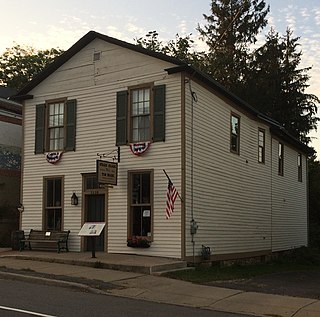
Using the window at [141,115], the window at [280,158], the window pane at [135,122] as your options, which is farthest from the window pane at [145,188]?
the window at [280,158]

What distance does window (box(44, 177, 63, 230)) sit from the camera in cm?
2047

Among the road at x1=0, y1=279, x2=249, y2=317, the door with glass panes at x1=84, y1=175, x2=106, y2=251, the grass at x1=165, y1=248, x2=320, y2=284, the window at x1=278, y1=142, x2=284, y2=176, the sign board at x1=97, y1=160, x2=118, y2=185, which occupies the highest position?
the window at x1=278, y1=142, x2=284, y2=176

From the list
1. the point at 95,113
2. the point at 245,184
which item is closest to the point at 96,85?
the point at 95,113

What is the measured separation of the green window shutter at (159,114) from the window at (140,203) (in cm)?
133

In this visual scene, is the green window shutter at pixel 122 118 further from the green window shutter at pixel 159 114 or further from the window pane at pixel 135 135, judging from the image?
the green window shutter at pixel 159 114

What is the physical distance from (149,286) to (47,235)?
7.70 meters

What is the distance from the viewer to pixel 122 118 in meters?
19.2

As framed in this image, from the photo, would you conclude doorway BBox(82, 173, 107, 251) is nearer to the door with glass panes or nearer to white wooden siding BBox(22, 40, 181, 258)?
the door with glass panes

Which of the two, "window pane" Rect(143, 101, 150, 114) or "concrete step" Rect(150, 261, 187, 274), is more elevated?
"window pane" Rect(143, 101, 150, 114)

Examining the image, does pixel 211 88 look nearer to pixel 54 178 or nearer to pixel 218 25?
pixel 54 178

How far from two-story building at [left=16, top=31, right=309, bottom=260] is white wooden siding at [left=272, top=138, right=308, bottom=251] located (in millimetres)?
3064

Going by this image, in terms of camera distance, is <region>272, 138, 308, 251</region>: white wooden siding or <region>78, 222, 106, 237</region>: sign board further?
<region>272, 138, 308, 251</region>: white wooden siding

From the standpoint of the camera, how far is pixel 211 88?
19891 mm

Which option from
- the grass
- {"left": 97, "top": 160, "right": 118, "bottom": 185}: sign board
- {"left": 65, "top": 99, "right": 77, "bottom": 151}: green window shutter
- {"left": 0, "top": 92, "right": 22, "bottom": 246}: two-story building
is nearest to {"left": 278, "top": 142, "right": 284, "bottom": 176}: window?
the grass
